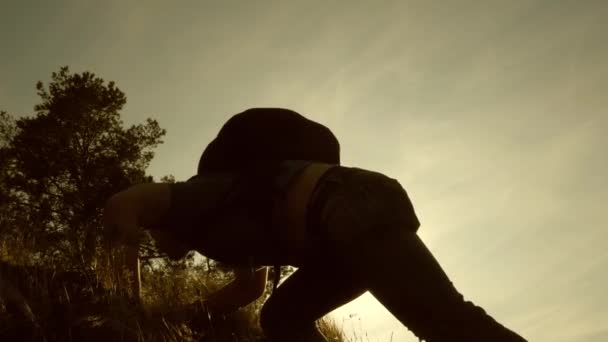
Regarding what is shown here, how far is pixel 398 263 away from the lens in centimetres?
137

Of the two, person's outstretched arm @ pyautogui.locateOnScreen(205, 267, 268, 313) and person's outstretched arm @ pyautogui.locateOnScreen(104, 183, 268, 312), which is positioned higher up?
person's outstretched arm @ pyautogui.locateOnScreen(104, 183, 268, 312)

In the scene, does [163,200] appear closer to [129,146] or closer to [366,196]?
[366,196]

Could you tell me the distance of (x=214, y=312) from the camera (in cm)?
282

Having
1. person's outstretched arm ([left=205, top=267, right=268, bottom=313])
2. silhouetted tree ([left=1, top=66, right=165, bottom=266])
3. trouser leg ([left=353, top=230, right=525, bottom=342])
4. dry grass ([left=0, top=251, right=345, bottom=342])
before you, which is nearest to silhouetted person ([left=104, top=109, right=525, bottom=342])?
trouser leg ([left=353, top=230, right=525, bottom=342])

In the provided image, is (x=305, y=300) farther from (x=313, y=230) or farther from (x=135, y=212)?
(x=135, y=212)

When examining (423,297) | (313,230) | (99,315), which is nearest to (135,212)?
(313,230)

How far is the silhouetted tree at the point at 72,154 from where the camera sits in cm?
1192

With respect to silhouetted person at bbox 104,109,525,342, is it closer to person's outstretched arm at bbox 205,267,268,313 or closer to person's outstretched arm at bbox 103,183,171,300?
person's outstretched arm at bbox 103,183,171,300

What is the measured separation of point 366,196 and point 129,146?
13.7 meters

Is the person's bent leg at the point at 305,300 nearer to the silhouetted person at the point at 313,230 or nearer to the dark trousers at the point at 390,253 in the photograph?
the silhouetted person at the point at 313,230

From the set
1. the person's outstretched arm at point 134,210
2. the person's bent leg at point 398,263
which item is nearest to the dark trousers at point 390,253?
the person's bent leg at point 398,263

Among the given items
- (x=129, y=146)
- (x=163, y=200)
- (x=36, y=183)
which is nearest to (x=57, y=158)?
(x=36, y=183)

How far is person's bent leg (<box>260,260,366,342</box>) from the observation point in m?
1.95

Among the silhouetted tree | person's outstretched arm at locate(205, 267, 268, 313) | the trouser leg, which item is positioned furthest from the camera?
the silhouetted tree
